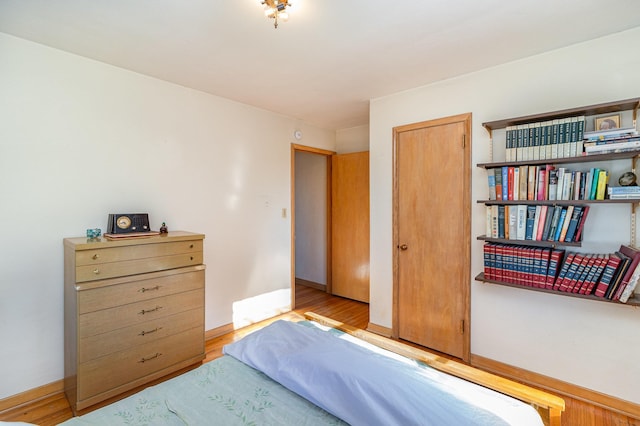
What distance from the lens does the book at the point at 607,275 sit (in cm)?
179

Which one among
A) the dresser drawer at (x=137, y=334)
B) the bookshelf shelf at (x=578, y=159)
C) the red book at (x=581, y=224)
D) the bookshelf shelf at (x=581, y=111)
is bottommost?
the dresser drawer at (x=137, y=334)

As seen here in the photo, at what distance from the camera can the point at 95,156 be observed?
2283mm

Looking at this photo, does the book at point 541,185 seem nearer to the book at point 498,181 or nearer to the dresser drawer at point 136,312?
the book at point 498,181

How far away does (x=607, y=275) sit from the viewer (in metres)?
1.83

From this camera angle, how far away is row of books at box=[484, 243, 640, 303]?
1764 mm

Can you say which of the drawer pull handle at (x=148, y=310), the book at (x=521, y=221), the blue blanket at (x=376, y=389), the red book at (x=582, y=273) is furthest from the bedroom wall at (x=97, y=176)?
the red book at (x=582, y=273)

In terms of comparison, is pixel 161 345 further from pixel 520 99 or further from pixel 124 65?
pixel 520 99

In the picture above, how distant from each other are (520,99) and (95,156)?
3.29m

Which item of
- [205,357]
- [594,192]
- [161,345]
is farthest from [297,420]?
[594,192]

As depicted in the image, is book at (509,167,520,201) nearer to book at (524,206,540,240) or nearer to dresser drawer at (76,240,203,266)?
book at (524,206,540,240)

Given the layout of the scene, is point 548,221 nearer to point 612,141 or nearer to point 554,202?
point 554,202

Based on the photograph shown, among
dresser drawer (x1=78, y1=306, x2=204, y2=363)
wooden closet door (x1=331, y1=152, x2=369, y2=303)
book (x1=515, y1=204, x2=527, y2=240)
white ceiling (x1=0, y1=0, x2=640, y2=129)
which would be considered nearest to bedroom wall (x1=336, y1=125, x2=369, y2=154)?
wooden closet door (x1=331, y1=152, x2=369, y2=303)

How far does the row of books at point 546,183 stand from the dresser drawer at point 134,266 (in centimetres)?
243

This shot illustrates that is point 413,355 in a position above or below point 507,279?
below
